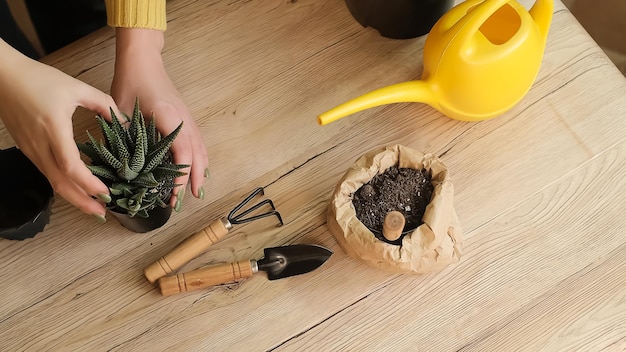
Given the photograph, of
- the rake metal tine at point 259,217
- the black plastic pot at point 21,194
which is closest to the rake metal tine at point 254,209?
the rake metal tine at point 259,217

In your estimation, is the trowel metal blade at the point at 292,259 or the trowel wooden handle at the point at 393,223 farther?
the trowel metal blade at the point at 292,259

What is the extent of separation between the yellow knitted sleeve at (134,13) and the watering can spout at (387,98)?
0.28 metres

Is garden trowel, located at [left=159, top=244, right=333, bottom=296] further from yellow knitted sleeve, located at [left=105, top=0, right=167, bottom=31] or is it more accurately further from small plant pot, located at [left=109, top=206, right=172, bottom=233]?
yellow knitted sleeve, located at [left=105, top=0, right=167, bottom=31]

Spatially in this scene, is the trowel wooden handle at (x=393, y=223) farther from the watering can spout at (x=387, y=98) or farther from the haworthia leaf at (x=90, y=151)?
the haworthia leaf at (x=90, y=151)

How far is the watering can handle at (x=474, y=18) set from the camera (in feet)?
2.52

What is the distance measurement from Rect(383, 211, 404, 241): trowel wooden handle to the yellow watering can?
0.16 meters

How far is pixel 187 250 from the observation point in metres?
0.81

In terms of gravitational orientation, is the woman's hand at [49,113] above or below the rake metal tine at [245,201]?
above

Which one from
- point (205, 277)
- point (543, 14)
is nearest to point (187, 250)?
point (205, 277)

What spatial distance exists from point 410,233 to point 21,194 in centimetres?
54

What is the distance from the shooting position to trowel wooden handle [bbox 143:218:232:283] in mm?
807

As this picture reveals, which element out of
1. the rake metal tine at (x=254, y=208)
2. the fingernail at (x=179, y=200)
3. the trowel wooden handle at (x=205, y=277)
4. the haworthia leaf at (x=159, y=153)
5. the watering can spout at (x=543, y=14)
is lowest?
the trowel wooden handle at (x=205, y=277)

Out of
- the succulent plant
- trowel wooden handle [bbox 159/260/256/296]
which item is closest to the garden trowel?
trowel wooden handle [bbox 159/260/256/296]

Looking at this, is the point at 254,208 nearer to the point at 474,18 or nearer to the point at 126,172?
the point at 126,172
